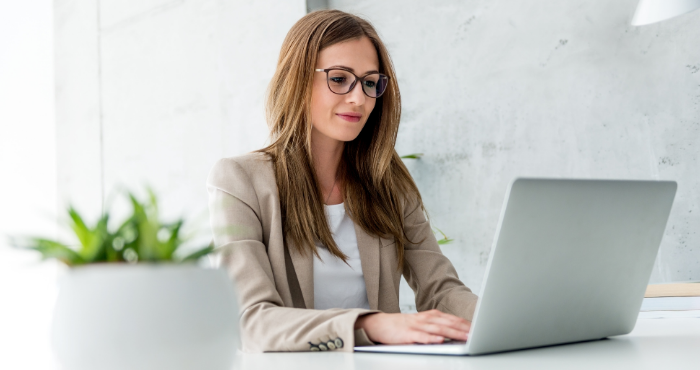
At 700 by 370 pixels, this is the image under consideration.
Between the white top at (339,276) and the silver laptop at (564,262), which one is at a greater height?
the silver laptop at (564,262)

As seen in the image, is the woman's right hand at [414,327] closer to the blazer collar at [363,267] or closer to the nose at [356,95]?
the blazer collar at [363,267]

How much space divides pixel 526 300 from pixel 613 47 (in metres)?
1.94

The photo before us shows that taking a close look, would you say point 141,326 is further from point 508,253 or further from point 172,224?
point 508,253

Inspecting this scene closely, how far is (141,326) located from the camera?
0.47 meters

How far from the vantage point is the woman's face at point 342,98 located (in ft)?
5.90

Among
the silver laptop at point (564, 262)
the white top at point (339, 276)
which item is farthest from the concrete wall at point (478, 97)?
the silver laptop at point (564, 262)

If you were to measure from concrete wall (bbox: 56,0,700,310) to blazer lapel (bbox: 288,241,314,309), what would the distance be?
12.9 inches

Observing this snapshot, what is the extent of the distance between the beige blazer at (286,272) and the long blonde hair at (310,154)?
0.16 feet

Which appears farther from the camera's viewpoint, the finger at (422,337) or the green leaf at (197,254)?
the finger at (422,337)

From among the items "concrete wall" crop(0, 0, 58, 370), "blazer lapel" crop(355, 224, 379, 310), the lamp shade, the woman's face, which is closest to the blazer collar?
"blazer lapel" crop(355, 224, 379, 310)

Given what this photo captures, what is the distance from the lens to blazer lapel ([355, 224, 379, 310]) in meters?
1.77

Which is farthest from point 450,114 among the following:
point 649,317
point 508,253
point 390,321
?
point 508,253

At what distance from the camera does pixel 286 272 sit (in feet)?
5.46

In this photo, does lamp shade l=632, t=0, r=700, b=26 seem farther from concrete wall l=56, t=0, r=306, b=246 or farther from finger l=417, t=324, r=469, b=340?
concrete wall l=56, t=0, r=306, b=246
